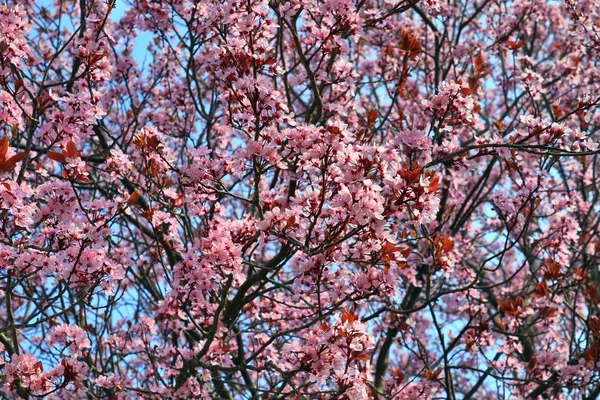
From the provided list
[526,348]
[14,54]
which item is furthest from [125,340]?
[526,348]

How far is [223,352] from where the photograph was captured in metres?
4.40

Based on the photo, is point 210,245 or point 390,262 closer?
point 390,262

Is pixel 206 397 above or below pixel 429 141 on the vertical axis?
below

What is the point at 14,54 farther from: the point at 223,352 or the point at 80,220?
the point at 223,352

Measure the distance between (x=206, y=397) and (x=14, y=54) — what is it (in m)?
2.56

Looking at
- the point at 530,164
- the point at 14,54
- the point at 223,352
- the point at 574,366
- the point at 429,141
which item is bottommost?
the point at 574,366

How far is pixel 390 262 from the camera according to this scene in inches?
130

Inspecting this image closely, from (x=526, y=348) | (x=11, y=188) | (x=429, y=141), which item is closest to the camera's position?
(x=11, y=188)

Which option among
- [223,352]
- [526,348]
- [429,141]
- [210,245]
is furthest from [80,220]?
[526,348]

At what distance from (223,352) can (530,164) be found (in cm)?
530

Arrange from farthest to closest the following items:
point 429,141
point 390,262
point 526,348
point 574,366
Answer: point 526,348 < point 574,366 < point 429,141 < point 390,262

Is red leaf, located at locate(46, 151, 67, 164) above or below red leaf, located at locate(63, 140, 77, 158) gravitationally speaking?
below

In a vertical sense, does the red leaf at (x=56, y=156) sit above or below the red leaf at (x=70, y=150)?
below

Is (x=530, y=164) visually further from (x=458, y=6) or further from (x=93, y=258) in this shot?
(x=93, y=258)
